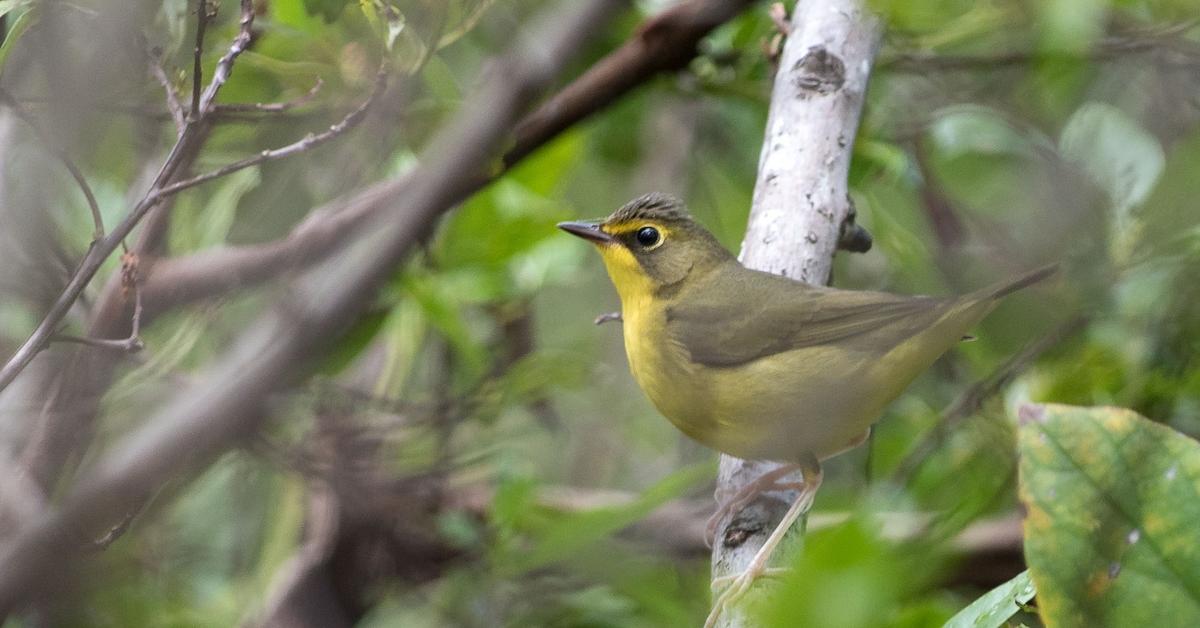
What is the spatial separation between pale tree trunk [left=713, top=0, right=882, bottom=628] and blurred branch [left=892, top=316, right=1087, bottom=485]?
0.48 m

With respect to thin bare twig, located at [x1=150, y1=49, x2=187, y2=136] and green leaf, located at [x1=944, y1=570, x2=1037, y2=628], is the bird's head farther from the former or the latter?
green leaf, located at [x1=944, y1=570, x2=1037, y2=628]

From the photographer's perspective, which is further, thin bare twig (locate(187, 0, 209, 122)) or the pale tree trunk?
the pale tree trunk

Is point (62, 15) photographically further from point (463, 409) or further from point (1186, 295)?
point (1186, 295)

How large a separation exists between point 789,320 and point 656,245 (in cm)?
55

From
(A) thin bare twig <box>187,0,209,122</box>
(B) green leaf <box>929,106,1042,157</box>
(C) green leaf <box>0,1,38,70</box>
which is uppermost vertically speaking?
(B) green leaf <box>929,106,1042,157</box>

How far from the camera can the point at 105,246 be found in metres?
1.89

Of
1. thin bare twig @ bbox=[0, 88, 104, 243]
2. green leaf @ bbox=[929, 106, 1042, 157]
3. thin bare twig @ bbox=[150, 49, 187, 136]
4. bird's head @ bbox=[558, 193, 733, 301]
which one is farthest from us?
green leaf @ bbox=[929, 106, 1042, 157]

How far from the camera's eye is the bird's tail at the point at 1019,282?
97.0 inches

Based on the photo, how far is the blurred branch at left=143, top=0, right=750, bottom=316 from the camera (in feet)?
9.30

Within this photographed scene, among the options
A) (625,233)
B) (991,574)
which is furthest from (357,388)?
(991,574)

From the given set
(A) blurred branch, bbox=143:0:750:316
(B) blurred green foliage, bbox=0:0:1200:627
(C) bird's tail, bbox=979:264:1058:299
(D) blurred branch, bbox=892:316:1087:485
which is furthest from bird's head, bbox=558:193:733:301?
(C) bird's tail, bbox=979:264:1058:299

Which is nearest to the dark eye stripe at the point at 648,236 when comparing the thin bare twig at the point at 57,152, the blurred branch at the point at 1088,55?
the blurred branch at the point at 1088,55

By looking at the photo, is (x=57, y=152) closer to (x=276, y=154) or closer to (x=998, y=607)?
(x=276, y=154)

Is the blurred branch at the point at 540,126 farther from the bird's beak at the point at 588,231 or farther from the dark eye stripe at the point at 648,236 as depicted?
the dark eye stripe at the point at 648,236
